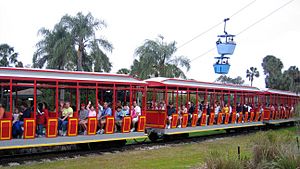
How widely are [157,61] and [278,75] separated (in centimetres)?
3369

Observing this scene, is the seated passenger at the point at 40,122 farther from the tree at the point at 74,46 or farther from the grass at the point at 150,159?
the tree at the point at 74,46

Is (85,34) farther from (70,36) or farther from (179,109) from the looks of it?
(179,109)

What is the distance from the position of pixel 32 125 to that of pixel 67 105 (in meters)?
1.53

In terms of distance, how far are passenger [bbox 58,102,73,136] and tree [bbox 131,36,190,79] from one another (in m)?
20.0

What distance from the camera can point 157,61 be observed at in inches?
1332

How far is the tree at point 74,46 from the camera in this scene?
1119 inches

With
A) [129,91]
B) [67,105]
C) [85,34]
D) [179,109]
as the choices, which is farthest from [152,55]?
[67,105]

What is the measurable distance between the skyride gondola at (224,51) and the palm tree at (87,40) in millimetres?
16206

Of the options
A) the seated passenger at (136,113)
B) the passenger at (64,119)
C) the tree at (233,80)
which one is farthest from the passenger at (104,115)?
the tree at (233,80)

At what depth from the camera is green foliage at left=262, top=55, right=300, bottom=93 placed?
57.0 m

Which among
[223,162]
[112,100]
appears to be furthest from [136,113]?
[223,162]

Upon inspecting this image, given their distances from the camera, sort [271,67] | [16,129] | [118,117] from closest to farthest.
Result: [16,129] → [118,117] → [271,67]

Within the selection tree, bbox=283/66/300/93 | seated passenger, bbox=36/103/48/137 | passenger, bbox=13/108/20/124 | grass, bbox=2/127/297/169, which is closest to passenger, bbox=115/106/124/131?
grass, bbox=2/127/297/169

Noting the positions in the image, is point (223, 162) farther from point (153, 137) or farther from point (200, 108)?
point (200, 108)
